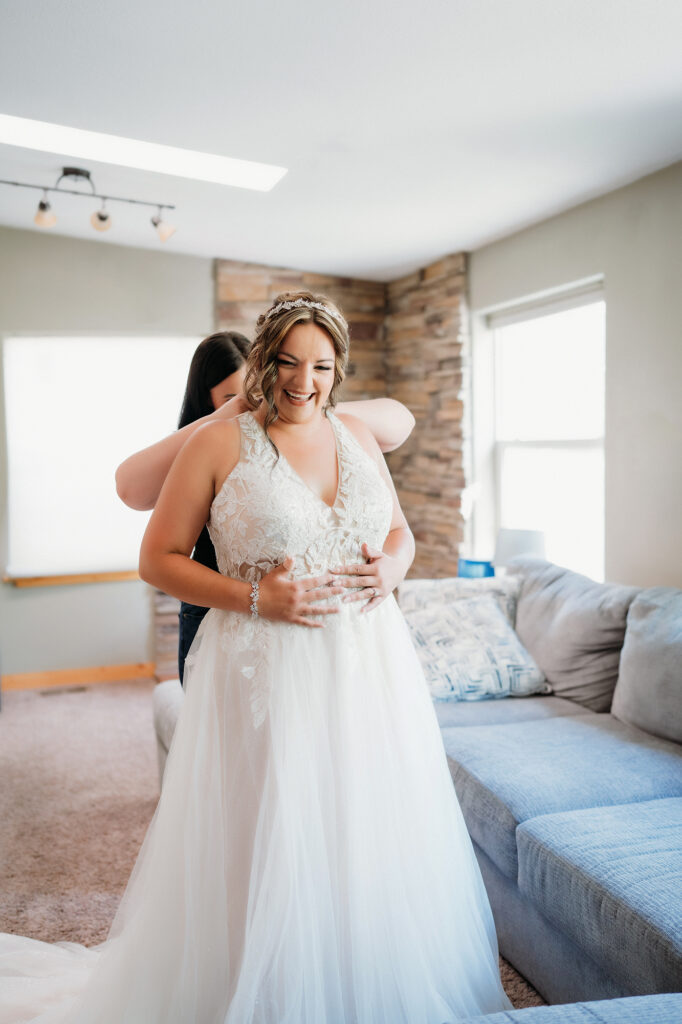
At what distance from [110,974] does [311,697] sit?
66 centimetres

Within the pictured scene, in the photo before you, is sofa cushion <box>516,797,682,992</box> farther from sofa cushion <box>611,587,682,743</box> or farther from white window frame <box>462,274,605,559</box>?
white window frame <box>462,274,605,559</box>

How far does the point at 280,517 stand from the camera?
58.7 inches

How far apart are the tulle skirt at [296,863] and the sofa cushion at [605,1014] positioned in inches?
13.0

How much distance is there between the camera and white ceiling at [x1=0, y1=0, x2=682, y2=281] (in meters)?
2.23

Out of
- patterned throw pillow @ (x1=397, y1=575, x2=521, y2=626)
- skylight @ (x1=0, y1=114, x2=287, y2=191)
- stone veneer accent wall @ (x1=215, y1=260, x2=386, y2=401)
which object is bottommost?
patterned throw pillow @ (x1=397, y1=575, x2=521, y2=626)

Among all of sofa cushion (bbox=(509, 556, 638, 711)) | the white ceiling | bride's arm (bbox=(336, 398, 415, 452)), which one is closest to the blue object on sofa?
sofa cushion (bbox=(509, 556, 638, 711))

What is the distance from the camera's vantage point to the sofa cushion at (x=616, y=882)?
1.55 metres

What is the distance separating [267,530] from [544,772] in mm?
1229

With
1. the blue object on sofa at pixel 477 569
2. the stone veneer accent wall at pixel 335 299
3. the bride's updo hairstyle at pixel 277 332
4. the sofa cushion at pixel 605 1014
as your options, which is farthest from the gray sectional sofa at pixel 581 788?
the stone veneer accent wall at pixel 335 299

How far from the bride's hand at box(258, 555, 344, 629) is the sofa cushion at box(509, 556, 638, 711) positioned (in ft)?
5.60

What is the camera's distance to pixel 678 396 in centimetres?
309

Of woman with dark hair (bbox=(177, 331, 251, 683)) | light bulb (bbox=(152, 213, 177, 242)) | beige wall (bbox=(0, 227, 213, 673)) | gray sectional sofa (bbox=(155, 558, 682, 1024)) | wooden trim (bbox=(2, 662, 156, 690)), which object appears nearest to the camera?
gray sectional sofa (bbox=(155, 558, 682, 1024))

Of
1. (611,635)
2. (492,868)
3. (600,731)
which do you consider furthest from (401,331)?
(492,868)

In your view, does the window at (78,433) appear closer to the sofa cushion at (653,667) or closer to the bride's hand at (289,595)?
the sofa cushion at (653,667)
